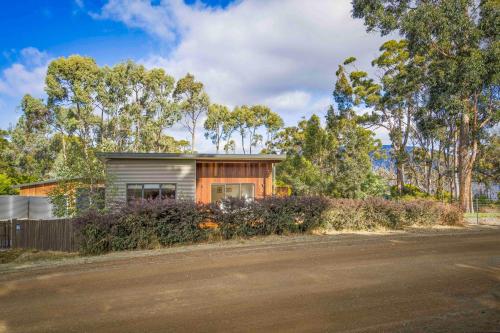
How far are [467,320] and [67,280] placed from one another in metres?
7.32

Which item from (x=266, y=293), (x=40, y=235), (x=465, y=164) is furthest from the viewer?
(x=465, y=164)

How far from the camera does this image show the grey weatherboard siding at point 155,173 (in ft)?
51.8

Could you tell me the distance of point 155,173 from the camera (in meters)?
16.4

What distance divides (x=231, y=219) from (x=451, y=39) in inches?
631

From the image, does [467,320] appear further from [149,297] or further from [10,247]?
[10,247]

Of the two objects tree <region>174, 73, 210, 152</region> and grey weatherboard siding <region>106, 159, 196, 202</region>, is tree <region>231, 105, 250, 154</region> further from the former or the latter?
grey weatherboard siding <region>106, 159, 196, 202</region>

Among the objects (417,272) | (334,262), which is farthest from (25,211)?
(417,272)

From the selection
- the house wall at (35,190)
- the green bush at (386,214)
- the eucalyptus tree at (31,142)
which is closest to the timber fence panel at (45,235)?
the green bush at (386,214)

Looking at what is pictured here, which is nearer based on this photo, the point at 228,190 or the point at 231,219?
the point at 231,219

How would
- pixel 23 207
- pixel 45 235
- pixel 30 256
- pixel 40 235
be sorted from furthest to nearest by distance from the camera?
A: 1. pixel 23 207
2. pixel 40 235
3. pixel 45 235
4. pixel 30 256

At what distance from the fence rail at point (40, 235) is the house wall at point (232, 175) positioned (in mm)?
6626

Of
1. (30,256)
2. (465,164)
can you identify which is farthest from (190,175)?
(465,164)

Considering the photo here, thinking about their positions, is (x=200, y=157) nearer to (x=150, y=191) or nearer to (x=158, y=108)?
(x=150, y=191)

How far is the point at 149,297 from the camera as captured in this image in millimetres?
5941
